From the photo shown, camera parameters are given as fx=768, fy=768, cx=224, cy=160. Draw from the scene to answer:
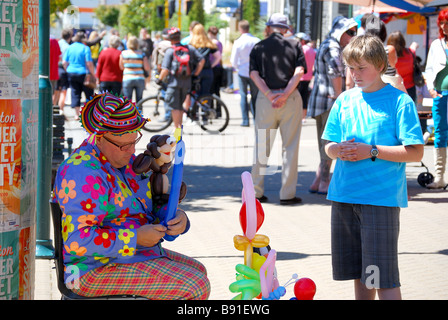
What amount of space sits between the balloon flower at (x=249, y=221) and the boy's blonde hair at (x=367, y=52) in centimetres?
96

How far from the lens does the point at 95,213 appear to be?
11.7ft

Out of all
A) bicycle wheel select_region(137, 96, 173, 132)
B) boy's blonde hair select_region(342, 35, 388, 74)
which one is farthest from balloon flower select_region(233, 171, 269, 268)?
bicycle wheel select_region(137, 96, 173, 132)

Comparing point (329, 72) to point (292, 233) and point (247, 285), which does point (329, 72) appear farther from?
point (247, 285)

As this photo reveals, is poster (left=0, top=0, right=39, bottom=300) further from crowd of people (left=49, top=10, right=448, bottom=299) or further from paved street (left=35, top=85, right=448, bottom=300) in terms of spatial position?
paved street (left=35, top=85, right=448, bottom=300)


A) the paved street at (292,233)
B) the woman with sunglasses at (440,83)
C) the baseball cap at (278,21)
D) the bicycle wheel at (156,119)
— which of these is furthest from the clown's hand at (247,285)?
the bicycle wheel at (156,119)

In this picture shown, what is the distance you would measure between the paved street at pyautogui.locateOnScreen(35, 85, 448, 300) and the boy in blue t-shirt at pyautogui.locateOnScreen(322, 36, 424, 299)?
131 centimetres

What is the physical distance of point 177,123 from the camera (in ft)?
45.5

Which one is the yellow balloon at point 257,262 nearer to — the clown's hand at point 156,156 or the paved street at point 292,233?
the clown's hand at point 156,156

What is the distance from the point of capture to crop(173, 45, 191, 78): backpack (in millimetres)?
13617

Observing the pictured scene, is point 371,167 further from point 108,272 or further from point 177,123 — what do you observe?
point 177,123

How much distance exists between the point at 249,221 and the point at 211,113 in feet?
39.5

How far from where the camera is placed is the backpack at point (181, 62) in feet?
44.7

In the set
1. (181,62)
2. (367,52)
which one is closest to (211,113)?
(181,62)
